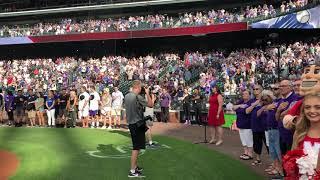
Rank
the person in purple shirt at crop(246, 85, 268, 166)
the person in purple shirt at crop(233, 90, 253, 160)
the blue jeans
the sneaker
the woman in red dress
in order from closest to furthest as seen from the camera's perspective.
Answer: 1. the blue jeans
2. the sneaker
3. the person in purple shirt at crop(246, 85, 268, 166)
4. the person in purple shirt at crop(233, 90, 253, 160)
5. the woman in red dress

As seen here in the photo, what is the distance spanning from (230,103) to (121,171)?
33.7 feet

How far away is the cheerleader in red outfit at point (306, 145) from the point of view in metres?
3.65

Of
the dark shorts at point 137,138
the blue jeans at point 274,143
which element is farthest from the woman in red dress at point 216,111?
the dark shorts at point 137,138

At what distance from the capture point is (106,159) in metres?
10.9

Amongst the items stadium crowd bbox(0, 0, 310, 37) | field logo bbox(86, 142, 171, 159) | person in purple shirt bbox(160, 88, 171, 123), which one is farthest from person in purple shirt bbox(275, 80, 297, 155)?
stadium crowd bbox(0, 0, 310, 37)

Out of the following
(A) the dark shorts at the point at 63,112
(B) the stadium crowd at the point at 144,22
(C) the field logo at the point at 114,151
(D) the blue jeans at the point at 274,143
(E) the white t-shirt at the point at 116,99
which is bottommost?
(C) the field logo at the point at 114,151

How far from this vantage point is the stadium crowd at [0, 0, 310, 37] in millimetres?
31030

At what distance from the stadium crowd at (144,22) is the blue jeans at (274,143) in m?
21.7

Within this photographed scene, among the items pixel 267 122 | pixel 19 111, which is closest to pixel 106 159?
pixel 267 122

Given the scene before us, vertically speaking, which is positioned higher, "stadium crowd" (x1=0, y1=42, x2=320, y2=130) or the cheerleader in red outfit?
"stadium crowd" (x1=0, y1=42, x2=320, y2=130)

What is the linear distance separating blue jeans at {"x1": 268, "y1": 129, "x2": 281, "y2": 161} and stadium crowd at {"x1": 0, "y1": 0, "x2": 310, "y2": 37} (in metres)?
21.7

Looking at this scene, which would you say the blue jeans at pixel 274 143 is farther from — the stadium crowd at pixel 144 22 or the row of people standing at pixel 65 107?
the stadium crowd at pixel 144 22

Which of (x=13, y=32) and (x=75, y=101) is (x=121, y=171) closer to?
(x=75, y=101)

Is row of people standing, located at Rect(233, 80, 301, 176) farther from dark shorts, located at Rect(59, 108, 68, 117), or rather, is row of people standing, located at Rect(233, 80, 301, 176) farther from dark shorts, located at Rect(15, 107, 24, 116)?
dark shorts, located at Rect(15, 107, 24, 116)
